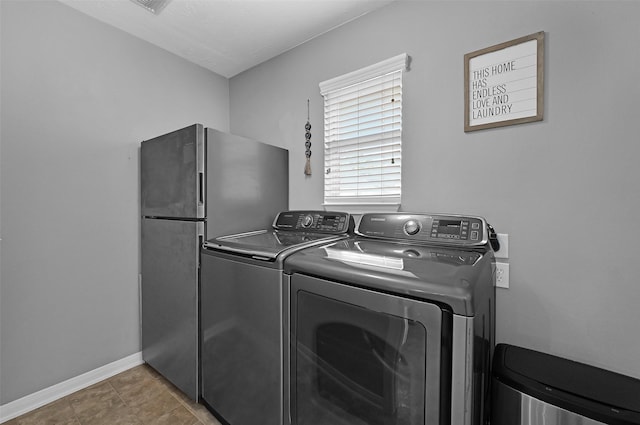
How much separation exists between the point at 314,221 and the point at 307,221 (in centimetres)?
6

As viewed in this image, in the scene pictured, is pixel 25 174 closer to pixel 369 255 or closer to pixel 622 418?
pixel 369 255

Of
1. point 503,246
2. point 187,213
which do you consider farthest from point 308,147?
point 503,246

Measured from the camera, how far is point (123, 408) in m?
1.68

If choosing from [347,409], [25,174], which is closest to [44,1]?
[25,174]

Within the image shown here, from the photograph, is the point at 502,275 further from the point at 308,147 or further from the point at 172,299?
the point at 172,299

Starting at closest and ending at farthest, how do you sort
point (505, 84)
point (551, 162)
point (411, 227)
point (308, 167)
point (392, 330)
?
point (392, 330) → point (551, 162) → point (505, 84) → point (411, 227) → point (308, 167)

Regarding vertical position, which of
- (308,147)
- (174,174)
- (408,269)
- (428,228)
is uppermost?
(308,147)

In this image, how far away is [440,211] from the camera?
5.15 ft

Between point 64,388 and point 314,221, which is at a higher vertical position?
point 314,221

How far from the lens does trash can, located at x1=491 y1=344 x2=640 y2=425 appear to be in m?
0.86

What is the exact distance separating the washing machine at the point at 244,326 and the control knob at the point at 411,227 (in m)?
0.41

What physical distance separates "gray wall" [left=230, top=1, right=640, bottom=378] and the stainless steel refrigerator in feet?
3.48

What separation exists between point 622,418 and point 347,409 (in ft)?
2.77

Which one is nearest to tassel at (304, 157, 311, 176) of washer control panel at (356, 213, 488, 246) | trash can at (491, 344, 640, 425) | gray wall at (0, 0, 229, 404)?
washer control panel at (356, 213, 488, 246)
